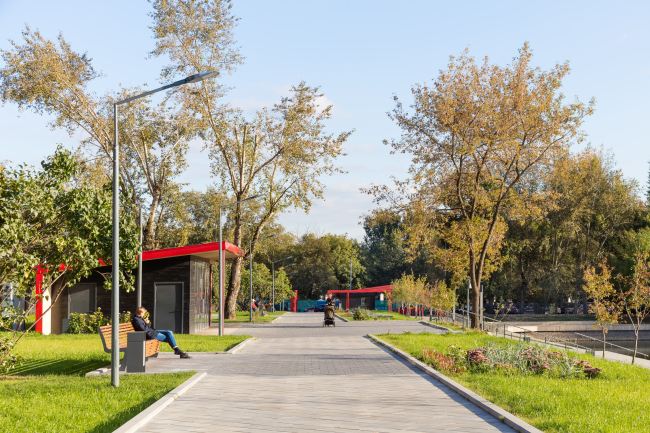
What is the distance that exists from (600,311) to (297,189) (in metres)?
20.3

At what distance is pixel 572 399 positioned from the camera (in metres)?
9.72

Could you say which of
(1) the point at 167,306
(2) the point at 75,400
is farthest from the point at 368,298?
(2) the point at 75,400

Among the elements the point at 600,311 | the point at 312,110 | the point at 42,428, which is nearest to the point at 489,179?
the point at 600,311

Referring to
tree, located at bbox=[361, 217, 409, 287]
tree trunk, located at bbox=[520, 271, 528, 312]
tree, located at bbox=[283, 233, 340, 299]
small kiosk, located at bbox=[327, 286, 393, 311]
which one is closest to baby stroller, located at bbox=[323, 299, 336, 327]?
tree trunk, located at bbox=[520, 271, 528, 312]

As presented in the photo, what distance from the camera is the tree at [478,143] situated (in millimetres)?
25047

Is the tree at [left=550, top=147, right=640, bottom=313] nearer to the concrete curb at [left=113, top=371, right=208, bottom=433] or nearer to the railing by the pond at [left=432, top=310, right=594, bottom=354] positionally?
the railing by the pond at [left=432, top=310, right=594, bottom=354]

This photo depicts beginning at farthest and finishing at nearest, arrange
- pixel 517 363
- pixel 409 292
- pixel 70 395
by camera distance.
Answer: pixel 409 292, pixel 517 363, pixel 70 395

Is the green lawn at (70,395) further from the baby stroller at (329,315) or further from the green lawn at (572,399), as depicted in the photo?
the baby stroller at (329,315)

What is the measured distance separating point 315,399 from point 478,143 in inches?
677

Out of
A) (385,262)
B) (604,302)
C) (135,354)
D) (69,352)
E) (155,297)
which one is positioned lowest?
(69,352)

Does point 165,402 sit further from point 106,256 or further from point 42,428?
point 106,256

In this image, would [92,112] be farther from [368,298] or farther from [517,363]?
[368,298]

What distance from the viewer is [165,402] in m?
9.27

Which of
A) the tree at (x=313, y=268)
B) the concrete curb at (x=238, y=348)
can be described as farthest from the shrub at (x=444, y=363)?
the tree at (x=313, y=268)
